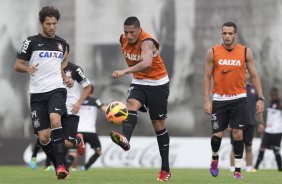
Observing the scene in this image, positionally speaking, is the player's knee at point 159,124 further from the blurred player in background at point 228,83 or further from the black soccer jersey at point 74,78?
the black soccer jersey at point 74,78

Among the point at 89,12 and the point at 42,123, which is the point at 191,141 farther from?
the point at 42,123

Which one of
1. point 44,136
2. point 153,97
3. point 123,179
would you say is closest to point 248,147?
point 123,179

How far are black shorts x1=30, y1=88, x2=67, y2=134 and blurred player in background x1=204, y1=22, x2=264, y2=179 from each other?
8.36 ft

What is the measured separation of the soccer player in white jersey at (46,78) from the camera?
11.0 meters

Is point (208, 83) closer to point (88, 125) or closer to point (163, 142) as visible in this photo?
point (163, 142)

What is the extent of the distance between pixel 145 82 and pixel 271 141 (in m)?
9.62

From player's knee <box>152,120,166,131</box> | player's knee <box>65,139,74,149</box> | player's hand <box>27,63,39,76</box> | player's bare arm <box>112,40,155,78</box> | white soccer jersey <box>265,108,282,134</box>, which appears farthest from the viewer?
white soccer jersey <box>265,108,282,134</box>

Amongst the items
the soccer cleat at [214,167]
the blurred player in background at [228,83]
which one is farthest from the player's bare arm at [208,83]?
the soccer cleat at [214,167]

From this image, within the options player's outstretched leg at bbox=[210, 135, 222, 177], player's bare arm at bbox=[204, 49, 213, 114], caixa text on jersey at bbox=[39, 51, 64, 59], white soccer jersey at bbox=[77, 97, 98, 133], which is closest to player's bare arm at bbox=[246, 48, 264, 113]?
player's bare arm at bbox=[204, 49, 213, 114]

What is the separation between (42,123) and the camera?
11.2 meters

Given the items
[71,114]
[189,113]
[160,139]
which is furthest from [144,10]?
[160,139]

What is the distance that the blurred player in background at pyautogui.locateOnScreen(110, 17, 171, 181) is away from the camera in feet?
35.8

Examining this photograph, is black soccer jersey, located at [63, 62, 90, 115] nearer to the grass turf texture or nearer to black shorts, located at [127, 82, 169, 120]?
the grass turf texture

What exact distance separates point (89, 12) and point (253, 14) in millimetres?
5545
